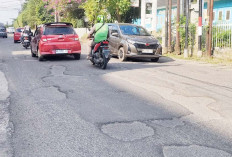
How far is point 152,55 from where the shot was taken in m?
13.4

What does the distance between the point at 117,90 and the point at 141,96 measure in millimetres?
779

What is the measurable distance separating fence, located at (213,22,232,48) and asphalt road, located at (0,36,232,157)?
6803mm

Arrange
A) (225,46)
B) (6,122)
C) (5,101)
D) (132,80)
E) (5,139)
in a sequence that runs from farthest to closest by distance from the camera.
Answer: (225,46) → (132,80) → (5,101) → (6,122) → (5,139)

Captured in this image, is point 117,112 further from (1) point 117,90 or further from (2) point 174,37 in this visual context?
(2) point 174,37

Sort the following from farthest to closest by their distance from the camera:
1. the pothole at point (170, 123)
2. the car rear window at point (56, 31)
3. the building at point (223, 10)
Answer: the building at point (223, 10)
the car rear window at point (56, 31)
the pothole at point (170, 123)

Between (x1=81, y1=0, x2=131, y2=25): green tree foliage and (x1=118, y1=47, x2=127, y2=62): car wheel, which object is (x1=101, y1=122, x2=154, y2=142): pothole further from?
(x1=81, y1=0, x2=131, y2=25): green tree foliage

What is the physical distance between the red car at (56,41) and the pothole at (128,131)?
8.93 meters

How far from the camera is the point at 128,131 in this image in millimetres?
4301

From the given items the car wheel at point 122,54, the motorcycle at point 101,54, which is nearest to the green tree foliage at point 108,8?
the car wheel at point 122,54

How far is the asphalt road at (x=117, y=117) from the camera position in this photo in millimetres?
3697

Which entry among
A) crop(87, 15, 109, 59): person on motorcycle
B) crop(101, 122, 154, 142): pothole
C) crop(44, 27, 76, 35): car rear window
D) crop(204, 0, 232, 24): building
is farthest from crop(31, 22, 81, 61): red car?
crop(204, 0, 232, 24): building

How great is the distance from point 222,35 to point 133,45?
4.75 metres

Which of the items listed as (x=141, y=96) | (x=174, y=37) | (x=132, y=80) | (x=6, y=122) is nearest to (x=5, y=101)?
(x=6, y=122)

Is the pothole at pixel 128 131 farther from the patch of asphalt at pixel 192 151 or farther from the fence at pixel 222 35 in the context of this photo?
the fence at pixel 222 35
